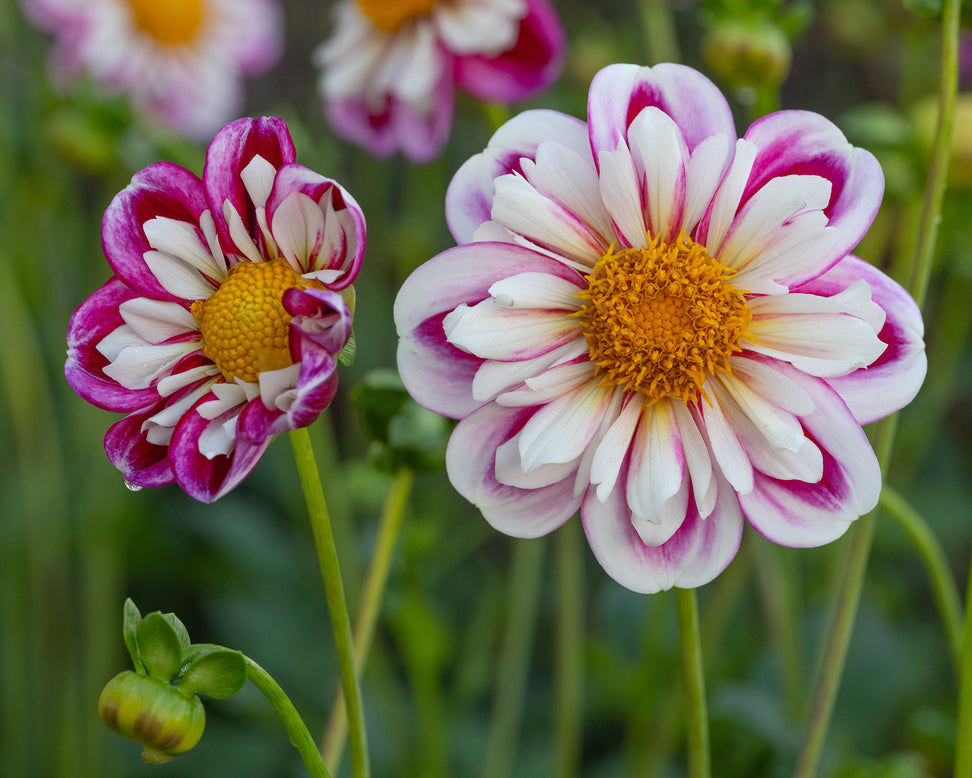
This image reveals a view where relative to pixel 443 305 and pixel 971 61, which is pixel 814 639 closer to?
pixel 443 305

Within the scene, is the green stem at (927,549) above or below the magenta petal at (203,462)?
below

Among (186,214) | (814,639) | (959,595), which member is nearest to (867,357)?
(186,214)

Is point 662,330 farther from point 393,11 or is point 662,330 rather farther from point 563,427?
point 393,11

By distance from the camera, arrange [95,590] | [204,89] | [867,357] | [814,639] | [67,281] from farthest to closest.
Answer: [67,281] < [204,89] < [95,590] < [814,639] < [867,357]

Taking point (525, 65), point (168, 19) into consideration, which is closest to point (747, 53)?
point (525, 65)

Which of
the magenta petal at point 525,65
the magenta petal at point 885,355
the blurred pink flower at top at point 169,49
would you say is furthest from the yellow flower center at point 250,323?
the blurred pink flower at top at point 169,49

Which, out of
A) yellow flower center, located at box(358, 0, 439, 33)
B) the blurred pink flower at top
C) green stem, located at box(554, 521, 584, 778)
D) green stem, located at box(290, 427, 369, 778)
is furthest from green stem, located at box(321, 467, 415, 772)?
the blurred pink flower at top

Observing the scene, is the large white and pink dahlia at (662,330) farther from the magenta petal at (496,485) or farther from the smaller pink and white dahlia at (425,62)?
the smaller pink and white dahlia at (425,62)
